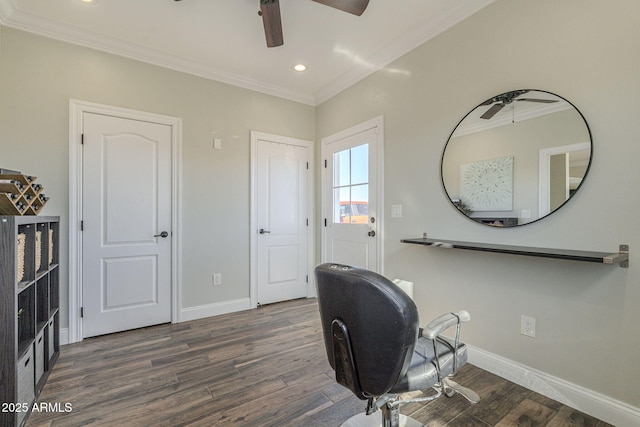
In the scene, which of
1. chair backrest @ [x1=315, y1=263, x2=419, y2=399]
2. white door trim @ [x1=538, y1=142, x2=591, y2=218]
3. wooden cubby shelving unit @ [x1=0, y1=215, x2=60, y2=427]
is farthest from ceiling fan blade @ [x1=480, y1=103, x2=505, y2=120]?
wooden cubby shelving unit @ [x1=0, y1=215, x2=60, y2=427]

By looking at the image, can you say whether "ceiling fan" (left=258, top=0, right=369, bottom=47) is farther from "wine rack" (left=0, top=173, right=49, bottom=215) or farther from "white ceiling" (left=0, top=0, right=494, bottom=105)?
"wine rack" (left=0, top=173, right=49, bottom=215)

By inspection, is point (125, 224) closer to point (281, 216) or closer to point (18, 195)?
point (18, 195)

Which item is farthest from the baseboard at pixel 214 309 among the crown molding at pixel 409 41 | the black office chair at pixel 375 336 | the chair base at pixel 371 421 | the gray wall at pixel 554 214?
the crown molding at pixel 409 41

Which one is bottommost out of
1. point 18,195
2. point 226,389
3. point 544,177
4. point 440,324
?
point 226,389

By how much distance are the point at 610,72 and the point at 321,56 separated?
228cm

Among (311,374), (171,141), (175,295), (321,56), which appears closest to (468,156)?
(321,56)

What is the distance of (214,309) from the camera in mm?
3305

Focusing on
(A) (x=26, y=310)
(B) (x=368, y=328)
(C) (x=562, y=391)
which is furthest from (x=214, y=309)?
(C) (x=562, y=391)

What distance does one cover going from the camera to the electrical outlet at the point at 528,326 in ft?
6.26

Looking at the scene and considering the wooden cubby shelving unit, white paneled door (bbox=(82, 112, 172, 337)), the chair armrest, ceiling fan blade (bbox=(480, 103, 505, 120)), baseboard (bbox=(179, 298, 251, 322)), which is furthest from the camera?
baseboard (bbox=(179, 298, 251, 322))

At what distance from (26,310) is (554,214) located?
3.29 meters

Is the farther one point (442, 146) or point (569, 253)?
point (442, 146)

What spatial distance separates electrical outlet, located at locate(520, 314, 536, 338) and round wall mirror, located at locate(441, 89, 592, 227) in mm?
626

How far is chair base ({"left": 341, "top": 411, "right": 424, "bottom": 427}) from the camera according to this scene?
61.3 inches
